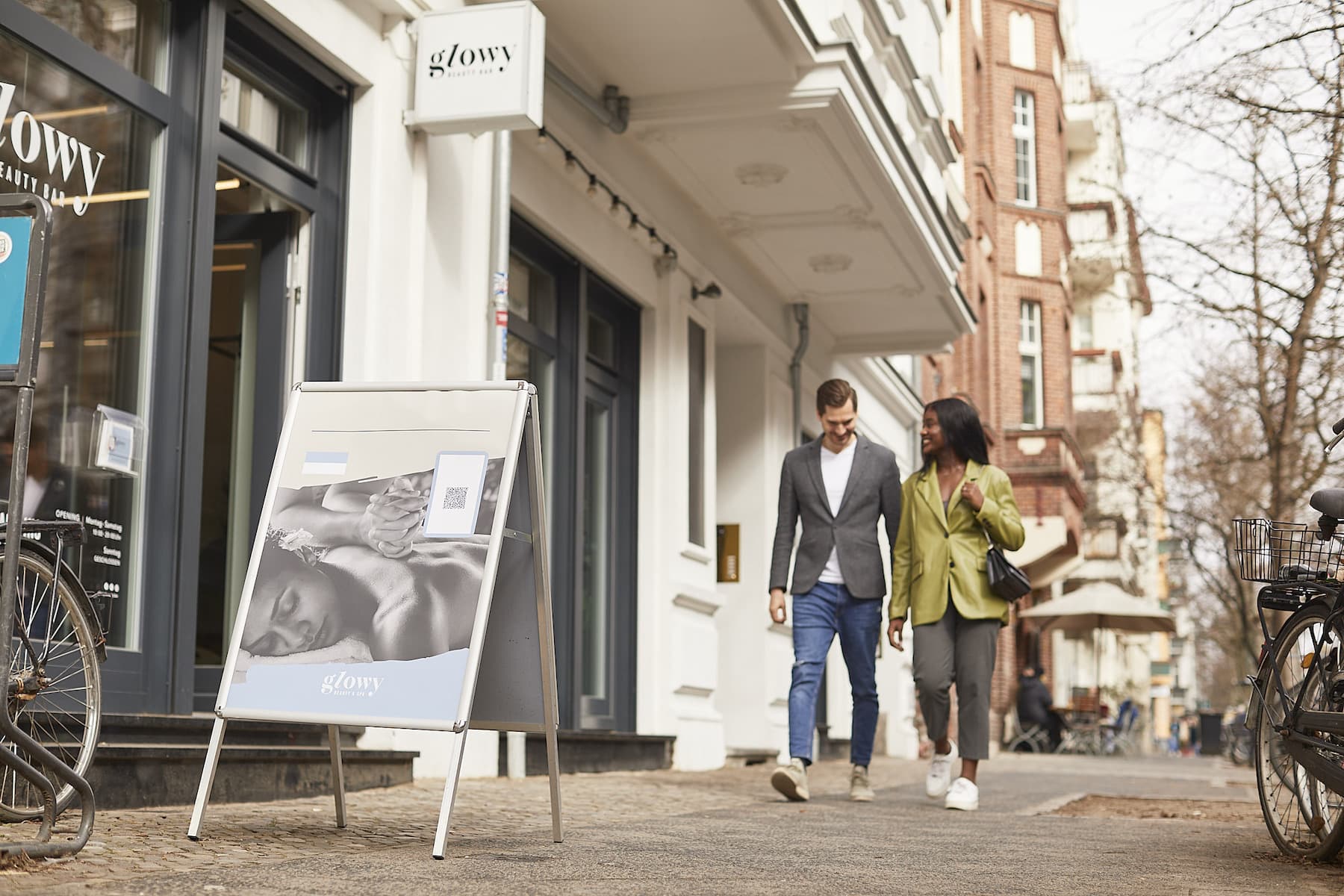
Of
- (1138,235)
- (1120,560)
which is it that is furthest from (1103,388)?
(1138,235)

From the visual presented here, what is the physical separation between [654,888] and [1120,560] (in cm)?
3893

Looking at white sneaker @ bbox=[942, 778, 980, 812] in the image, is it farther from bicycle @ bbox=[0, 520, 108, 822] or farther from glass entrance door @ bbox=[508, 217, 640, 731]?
bicycle @ bbox=[0, 520, 108, 822]

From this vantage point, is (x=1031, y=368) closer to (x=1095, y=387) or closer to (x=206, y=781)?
(x=1095, y=387)

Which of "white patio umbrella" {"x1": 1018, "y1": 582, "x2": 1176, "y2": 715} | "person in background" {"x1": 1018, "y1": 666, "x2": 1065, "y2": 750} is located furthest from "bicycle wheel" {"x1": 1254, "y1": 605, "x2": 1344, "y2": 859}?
"white patio umbrella" {"x1": 1018, "y1": 582, "x2": 1176, "y2": 715}

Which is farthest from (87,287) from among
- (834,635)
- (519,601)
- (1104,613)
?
(1104,613)

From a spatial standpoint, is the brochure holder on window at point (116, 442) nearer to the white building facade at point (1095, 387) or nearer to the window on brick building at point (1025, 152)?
the white building facade at point (1095, 387)

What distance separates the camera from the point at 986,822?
655 centimetres

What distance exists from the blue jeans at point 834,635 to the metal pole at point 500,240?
196cm

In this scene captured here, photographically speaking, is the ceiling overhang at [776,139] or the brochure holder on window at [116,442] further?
the ceiling overhang at [776,139]

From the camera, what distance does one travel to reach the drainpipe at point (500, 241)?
26.6 feet

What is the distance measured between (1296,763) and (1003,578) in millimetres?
2391

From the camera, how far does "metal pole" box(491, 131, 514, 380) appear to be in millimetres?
8109

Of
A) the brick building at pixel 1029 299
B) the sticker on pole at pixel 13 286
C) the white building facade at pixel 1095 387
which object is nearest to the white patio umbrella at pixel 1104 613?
the brick building at pixel 1029 299

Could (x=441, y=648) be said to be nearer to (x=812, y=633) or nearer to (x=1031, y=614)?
(x=812, y=633)
